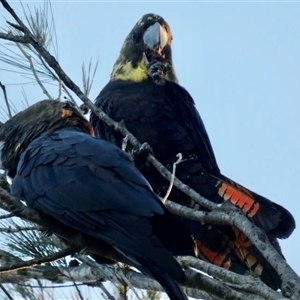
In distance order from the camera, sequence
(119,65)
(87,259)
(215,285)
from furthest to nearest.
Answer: (119,65) → (87,259) → (215,285)

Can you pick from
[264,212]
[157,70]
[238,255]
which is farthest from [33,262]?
[157,70]

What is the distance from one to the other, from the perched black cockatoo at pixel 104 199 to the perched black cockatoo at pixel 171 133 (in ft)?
2.01

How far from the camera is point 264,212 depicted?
106 inches

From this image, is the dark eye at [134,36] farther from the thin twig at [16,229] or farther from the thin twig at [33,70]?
the thin twig at [16,229]

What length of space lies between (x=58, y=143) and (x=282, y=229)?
0.77m

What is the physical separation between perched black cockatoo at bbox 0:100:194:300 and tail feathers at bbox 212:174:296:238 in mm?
530

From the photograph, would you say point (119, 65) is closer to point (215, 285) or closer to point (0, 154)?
point (0, 154)

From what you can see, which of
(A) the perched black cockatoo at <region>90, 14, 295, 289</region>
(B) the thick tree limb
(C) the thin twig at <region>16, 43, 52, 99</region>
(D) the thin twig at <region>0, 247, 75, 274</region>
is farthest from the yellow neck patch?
(D) the thin twig at <region>0, 247, 75, 274</region>

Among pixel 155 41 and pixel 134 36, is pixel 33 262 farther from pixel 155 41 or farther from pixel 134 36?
pixel 134 36

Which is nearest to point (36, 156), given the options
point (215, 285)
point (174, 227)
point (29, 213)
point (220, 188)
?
point (29, 213)

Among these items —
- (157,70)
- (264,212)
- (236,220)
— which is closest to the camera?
(236,220)

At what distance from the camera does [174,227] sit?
2100mm

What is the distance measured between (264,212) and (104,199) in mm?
750

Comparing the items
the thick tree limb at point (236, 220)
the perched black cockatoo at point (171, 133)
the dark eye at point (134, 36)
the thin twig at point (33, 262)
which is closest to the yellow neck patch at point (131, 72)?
the perched black cockatoo at point (171, 133)
